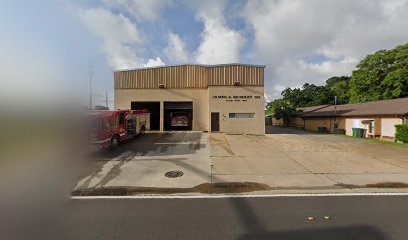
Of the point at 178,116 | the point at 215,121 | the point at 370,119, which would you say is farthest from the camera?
the point at 178,116

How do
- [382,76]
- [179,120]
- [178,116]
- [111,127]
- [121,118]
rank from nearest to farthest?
[111,127] < [121,118] < [179,120] < [178,116] < [382,76]

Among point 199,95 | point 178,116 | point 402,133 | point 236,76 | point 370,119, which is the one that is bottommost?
point 402,133

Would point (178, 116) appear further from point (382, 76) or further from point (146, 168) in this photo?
point (382, 76)

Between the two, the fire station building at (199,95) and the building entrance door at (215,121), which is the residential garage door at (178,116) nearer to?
the fire station building at (199,95)

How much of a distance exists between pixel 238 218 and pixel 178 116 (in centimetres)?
2121

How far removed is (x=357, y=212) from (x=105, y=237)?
5060mm

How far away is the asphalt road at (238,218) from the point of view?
166 inches

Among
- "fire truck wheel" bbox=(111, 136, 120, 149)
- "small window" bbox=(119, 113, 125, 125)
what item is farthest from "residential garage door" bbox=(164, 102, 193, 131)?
"fire truck wheel" bbox=(111, 136, 120, 149)

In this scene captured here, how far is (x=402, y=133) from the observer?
18.1 metres

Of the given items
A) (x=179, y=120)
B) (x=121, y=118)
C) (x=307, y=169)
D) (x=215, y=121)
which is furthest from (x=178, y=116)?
(x=307, y=169)

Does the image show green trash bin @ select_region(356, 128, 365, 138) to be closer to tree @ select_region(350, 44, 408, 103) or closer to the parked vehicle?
tree @ select_region(350, 44, 408, 103)

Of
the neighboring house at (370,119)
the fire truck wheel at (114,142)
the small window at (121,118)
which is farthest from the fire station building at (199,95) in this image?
the fire truck wheel at (114,142)

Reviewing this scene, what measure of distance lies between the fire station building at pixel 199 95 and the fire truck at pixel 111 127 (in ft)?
20.3

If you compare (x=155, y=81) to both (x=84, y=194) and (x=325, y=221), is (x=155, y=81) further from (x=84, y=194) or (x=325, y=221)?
(x=325, y=221)
